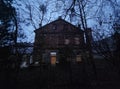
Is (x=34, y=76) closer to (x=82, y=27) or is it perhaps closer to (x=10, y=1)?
(x=82, y=27)

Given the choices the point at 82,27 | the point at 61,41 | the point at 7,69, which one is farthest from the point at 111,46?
the point at 61,41

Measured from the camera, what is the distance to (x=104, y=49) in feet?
47.9

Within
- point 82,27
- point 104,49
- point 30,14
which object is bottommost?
point 104,49

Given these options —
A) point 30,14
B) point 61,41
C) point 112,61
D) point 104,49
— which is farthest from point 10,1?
point 61,41

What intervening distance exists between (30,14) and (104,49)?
8.19 meters

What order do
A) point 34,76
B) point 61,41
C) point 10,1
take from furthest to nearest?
point 61,41, point 10,1, point 34,76

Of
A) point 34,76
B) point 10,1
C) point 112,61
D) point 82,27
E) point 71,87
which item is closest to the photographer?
point 71,87

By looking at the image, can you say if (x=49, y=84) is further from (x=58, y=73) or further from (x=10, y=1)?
(x=10, y=1)

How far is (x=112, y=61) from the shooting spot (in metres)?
13.5

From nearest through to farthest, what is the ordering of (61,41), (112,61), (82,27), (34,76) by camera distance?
(112,61)
(82,27)
(34,76)
(61,41)

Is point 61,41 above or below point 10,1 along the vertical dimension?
below

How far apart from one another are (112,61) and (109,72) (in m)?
2.99

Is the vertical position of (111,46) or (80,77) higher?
(111,46)

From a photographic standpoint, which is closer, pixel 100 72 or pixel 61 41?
pixel 100 72
